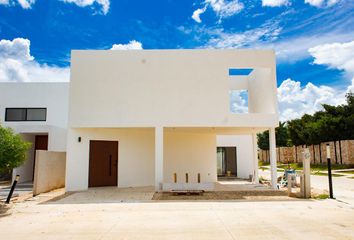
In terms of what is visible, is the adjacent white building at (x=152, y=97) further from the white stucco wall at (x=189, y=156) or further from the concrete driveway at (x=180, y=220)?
the concrete driveway at (x=180, y=220)

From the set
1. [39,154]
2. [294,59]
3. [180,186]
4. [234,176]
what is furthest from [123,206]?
[234,176]

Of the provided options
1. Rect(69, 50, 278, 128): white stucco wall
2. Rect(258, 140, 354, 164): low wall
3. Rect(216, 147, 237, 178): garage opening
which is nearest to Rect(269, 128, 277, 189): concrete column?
Rect(69, 50, 278, 128): white stucco wall

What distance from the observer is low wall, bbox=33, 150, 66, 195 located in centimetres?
1392

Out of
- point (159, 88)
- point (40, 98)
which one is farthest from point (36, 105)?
point (159, 88)

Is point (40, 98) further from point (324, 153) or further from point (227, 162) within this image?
point (324, 153)

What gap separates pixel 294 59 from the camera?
19156 millimetres

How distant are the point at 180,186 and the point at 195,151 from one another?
5.97 m

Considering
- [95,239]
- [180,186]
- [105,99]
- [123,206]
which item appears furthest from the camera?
[105,99]

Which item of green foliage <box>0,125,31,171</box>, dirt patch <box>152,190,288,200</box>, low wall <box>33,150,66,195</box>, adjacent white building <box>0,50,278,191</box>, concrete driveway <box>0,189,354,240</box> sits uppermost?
adjacent white building <box>0,50,278,191</box>

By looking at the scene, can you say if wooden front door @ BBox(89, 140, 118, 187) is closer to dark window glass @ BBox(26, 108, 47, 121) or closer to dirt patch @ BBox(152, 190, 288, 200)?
dirt patch @ BBox(152, 190, 288, 200)

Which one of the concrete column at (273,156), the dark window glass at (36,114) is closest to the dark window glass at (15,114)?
the dark window glass at (36,114)

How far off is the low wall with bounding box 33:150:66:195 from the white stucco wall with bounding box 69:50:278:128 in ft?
6.81

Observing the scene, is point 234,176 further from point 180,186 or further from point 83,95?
point 83,95

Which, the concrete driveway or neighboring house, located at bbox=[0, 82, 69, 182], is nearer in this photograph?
the concrete driveway
